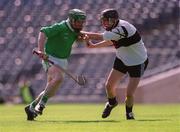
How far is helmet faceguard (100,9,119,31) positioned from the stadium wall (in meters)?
11.9

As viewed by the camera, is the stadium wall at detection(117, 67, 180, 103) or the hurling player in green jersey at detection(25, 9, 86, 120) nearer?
the hurling player in green jersey at detection(25, 9, 86, 120)

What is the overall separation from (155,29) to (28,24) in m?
4.60

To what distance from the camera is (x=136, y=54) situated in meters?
10.2

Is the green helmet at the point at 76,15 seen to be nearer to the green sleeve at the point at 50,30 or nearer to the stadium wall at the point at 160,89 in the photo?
the green sleeve at the point at 50,30

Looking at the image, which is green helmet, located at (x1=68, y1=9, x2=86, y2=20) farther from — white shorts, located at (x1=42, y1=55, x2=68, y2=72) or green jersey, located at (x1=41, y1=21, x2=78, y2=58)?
white shorts, located at (x1=42, y1=55, x2=68, y2=72)

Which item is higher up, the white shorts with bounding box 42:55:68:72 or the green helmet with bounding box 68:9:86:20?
the green helmet with bounding box 68:9:86:20

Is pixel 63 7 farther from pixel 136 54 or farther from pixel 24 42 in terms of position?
pixel 136 54

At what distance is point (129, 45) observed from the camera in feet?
33.2

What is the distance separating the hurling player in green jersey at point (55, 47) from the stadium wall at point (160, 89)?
11.6 metres

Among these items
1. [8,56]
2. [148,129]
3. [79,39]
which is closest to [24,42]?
[8,56]

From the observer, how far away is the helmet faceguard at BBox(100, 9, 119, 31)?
387 inches

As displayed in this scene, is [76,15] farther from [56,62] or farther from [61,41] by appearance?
[56,62]

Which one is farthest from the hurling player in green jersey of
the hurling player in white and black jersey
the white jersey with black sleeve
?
the white jersey with black sleeve

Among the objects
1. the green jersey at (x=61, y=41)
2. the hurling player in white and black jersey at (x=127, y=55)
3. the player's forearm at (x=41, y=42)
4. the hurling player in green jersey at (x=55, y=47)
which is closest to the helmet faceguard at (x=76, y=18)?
the hurling player in green jersey at (x=55, y=47)
